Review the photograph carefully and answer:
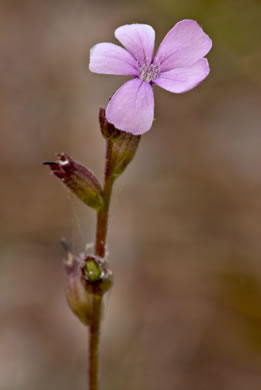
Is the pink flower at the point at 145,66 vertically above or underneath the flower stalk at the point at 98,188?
above

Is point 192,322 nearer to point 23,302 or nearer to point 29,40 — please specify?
point 23,302

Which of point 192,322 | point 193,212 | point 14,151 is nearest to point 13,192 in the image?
point 14,151

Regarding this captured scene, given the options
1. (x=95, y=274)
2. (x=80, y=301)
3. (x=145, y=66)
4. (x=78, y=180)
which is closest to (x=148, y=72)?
(x=145, y=66)

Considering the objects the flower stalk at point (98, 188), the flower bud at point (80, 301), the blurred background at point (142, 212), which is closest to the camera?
the flower stalk at point (98, 188)

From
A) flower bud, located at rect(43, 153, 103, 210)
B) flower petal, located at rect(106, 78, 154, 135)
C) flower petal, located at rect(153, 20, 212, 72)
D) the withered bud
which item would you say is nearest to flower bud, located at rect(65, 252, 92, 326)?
the withered bud

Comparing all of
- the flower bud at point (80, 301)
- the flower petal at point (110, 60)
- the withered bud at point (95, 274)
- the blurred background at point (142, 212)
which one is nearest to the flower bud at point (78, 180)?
the withered bud at point (95, 274)

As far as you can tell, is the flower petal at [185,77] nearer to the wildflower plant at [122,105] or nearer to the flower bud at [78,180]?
the wildflower plant at [122,105]

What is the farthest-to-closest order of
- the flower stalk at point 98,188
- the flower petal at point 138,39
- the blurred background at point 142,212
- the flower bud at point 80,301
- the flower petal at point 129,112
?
the blurred background at point 142,212
the flower bud at point 80,301
the flower stalk at point 98,188
the flower petal at point 138,39
the flower petal at point 129,112

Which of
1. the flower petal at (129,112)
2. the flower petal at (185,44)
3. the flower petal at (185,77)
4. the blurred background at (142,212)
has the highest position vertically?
the flower petal at (185,44)

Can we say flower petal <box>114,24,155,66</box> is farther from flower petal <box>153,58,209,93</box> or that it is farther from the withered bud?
the withered bud
